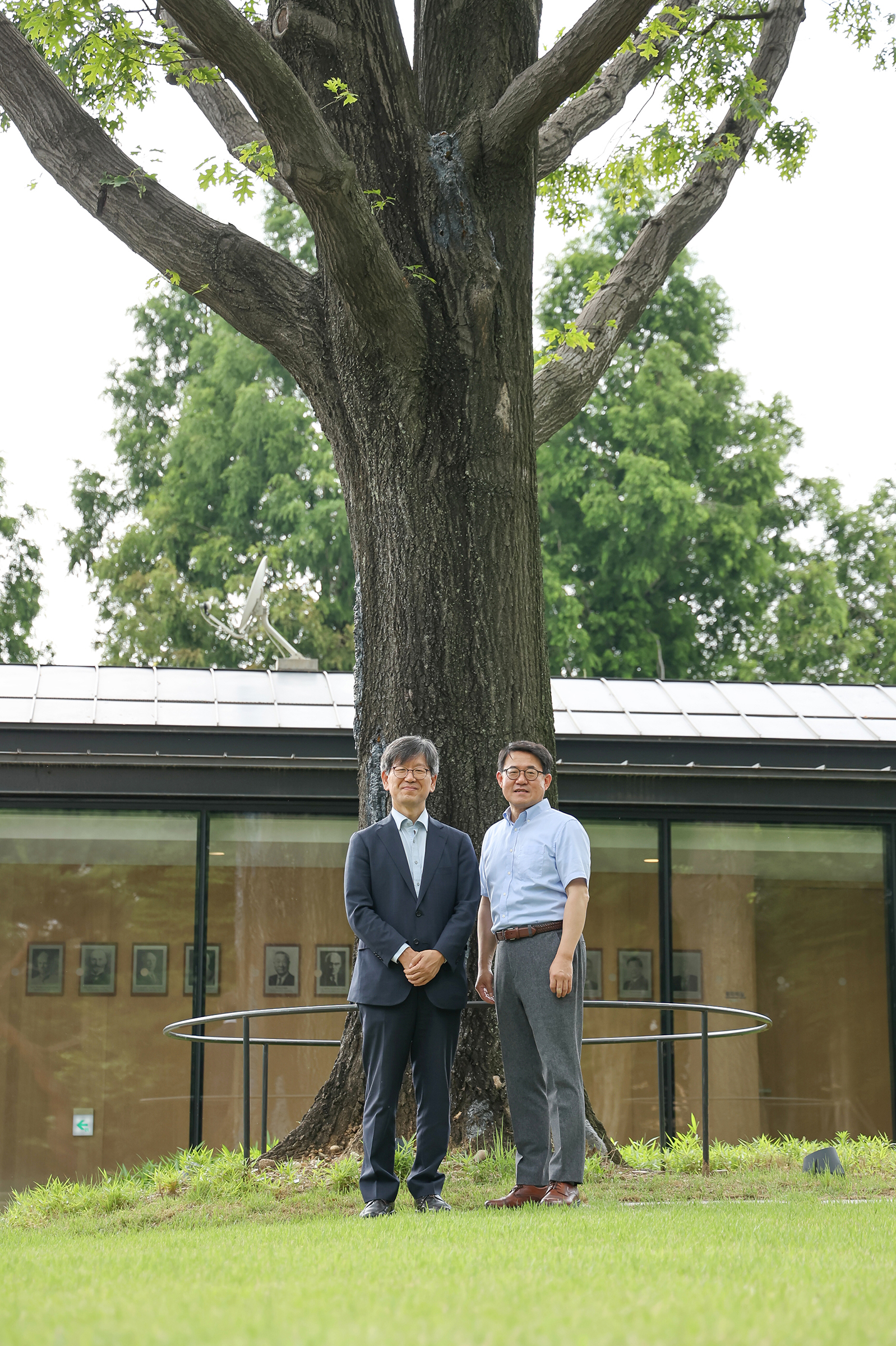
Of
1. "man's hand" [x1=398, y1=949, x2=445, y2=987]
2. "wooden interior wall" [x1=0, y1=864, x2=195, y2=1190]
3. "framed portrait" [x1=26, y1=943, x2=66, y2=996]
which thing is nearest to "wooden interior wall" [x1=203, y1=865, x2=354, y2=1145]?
"wooden interior wall" [x1=0, y1=864, x2=195, y2=1190]

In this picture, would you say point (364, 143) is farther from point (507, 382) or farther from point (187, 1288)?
point (187, 1288)

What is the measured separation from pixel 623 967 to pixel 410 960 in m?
5.26

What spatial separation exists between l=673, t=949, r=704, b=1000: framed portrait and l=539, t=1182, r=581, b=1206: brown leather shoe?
5.08 metres

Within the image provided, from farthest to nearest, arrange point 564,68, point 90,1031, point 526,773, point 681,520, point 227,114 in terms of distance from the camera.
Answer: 1. point 681,520
2. point 90,1031
3. point 227,114
4. point 564,68
5. point 526,773

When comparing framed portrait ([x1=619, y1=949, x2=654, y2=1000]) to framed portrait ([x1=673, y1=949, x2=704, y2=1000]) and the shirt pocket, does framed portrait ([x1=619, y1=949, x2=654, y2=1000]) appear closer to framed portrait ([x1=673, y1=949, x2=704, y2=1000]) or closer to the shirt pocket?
framed portrait ([x1=673, y1=949, x2=704, y2=1000])

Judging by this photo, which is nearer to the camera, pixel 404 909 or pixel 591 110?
pixel 404 909

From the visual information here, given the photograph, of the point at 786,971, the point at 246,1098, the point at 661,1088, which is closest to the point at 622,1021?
the point at 661,1088

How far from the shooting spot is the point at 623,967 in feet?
32.8

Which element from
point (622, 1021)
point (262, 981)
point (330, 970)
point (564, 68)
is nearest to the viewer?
point (564, 68)

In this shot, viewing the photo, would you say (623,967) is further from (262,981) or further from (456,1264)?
(456,1264)

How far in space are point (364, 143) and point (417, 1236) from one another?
15.7 ft

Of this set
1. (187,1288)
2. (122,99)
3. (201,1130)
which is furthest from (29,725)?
(187,1288)

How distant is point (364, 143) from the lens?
21.2 ft

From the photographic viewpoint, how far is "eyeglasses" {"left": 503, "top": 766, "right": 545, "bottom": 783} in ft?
17.4
